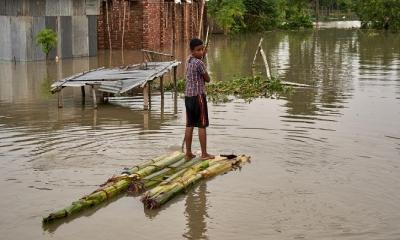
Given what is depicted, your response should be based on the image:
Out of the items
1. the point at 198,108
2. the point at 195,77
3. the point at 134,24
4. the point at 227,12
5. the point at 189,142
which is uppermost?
the point at 227,12

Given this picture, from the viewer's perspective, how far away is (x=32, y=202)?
25.1 ft

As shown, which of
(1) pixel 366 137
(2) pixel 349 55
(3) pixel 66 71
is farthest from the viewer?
(2) pixel 349 55

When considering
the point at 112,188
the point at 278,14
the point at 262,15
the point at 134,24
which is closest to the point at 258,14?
the point at 262,15

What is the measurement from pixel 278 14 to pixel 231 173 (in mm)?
46245

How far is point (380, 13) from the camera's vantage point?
4741 centimetres

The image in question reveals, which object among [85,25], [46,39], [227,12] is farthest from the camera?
[227,12]

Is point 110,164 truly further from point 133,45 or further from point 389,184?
point 133,45

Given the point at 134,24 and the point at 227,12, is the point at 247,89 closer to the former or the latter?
the point at 134,24

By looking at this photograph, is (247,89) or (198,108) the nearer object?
(198,108)

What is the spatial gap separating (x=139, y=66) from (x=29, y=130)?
5.04m

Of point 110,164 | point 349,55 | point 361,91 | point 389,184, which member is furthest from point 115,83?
point 349,55

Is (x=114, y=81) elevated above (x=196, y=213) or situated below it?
above

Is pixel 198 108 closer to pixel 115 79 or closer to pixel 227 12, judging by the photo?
pixel 115 79

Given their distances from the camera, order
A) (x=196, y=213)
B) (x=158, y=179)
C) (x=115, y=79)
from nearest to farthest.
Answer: (x=196, y=213) → (x=158, y=179) → (x=115, y=79)
